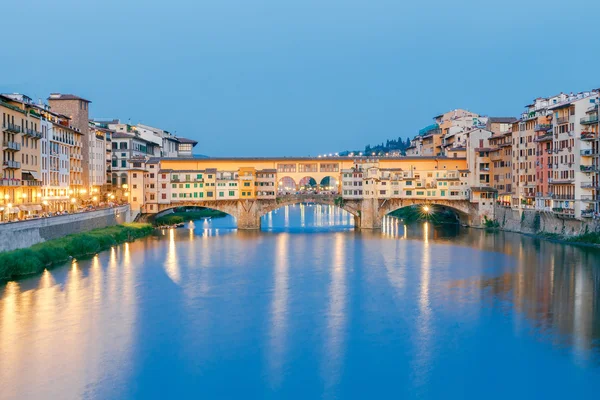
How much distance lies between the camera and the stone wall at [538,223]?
32.6 meters

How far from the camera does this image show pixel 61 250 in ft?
91.4

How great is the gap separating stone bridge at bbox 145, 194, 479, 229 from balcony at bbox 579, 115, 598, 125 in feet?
41.5

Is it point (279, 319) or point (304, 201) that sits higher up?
point (304, 201)

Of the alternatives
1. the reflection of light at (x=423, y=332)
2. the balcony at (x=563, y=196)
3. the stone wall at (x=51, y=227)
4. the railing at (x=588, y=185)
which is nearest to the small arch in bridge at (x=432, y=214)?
the balcony at (x=563, y=196)

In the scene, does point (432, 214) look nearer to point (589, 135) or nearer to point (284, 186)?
point (589, 135)

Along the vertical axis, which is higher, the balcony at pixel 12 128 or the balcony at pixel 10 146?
the balcony at pixel 12 128

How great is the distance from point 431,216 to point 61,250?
32.2 m

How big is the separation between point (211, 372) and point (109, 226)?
25.1 metres

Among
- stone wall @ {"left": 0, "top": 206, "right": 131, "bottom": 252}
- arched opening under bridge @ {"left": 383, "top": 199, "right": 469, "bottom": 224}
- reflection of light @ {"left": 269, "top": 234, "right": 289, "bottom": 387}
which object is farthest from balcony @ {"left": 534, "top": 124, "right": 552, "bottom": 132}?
stone wall @ {"left": 0, "top": 206, "right": 131, "bottom": 252}

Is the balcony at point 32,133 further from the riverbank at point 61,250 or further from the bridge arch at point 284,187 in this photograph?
the bridge arch at point 284,187

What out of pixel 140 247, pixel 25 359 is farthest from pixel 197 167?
pixel 25 359

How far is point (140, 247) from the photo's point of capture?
34.6 m

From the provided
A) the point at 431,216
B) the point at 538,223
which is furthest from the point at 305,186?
the point at 538,223

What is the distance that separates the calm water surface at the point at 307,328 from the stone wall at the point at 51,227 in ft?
5.71
